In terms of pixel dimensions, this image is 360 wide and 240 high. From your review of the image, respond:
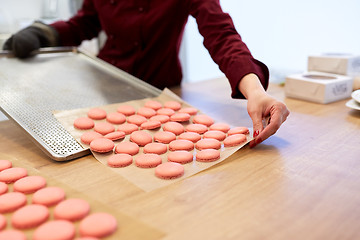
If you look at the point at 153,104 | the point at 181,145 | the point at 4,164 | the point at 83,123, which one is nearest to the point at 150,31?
the point at 153,104

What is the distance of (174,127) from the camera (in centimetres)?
106

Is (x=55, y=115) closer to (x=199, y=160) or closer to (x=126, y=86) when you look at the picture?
(x=126, y=86)

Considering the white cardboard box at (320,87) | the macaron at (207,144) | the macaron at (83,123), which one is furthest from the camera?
the white cardboard box at (320,87)

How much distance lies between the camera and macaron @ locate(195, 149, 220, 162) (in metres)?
0.85

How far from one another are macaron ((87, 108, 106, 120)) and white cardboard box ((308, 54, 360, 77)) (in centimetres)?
106

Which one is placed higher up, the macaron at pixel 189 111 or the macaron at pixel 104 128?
the macaron at pixel 104 128

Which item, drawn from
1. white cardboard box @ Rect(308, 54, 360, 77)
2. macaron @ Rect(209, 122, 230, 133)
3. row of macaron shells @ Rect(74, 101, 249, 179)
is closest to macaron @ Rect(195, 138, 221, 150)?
row of macaron shells @ Rect(74, 101, 249, 179)

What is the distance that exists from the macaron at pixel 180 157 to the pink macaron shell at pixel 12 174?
0.37 metres

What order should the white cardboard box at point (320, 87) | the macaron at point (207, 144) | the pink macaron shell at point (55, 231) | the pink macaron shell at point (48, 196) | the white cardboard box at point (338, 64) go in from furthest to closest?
the white cardboard box at point (338, 64) < the white cardboard box at point (320, 87) < the macaron at point (207, 144) < the pink macaron shell at point (48, 196) < the pink macaron shell at point (55, 231)

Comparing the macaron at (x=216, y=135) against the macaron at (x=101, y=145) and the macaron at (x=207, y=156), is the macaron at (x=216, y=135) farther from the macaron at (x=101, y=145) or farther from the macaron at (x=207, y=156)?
the macaron at (x=101, y=145)

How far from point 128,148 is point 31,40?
0.99 meters

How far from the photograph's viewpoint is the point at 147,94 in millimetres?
1372

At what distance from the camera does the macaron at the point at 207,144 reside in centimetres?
93

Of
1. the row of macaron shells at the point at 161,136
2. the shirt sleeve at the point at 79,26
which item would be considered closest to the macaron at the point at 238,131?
the row of macaron shells at the point at 161,136
